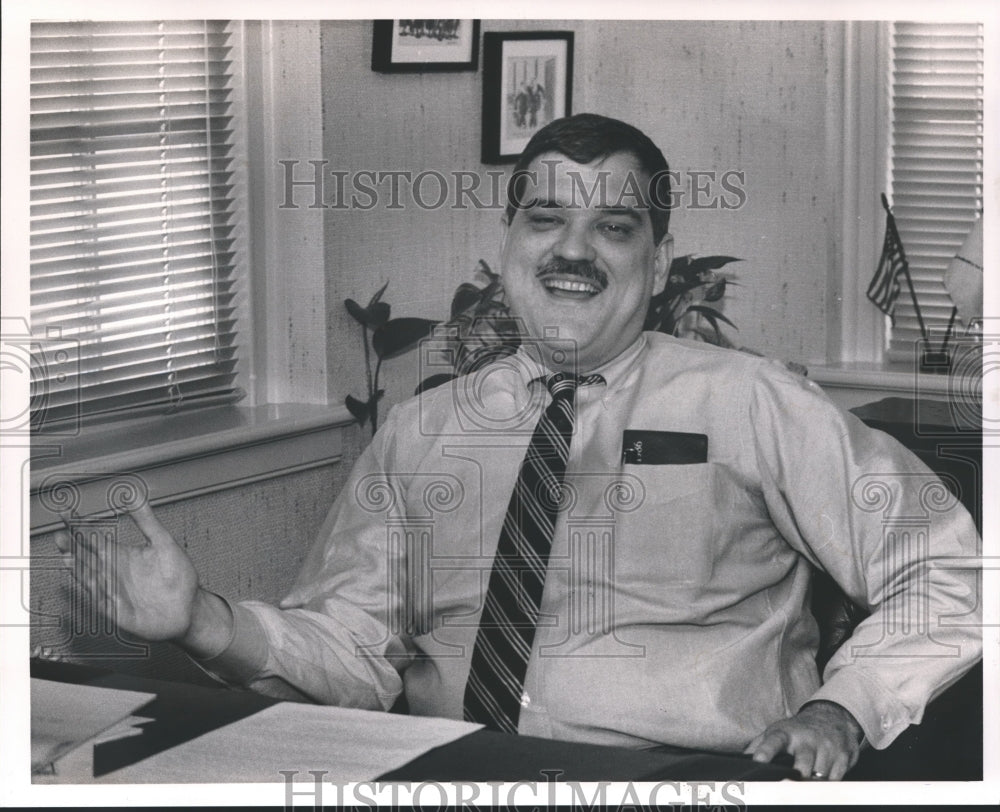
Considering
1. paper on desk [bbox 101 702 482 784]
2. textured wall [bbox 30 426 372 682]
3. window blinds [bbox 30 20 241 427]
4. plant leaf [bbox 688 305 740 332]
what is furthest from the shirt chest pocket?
window blinds [bbox 30 20 241 427]

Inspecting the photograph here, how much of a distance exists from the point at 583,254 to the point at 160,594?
78 centimetres

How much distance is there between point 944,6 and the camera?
7.25 feet

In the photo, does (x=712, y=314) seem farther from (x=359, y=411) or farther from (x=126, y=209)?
(x=126, y=209)

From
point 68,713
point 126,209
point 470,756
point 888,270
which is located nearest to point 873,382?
point 888,270

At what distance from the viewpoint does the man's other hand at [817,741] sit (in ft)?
6.46

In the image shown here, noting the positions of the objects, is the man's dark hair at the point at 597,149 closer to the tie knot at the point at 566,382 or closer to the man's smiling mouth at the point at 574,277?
the man's smiling mouth at the point at 574,277

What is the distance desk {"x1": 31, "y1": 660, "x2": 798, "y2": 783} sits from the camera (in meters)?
1.81

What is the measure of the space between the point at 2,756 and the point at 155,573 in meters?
0.40

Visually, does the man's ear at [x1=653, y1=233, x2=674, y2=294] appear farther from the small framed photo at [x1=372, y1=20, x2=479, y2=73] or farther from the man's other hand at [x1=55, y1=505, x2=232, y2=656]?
the man's other hand at [x1=55, y1=505, x2=232, y2=656]

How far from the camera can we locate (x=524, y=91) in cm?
215

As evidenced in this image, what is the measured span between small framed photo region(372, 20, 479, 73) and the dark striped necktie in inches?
20.1

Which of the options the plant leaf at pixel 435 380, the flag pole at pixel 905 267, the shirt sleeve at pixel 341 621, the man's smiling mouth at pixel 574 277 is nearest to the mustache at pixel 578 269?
the man's smiling mouth at pixel 574 277

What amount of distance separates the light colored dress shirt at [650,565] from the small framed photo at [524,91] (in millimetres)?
324

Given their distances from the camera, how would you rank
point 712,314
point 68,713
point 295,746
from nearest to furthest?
1. point 295,746
2. point 68,713
3. point 712,314
